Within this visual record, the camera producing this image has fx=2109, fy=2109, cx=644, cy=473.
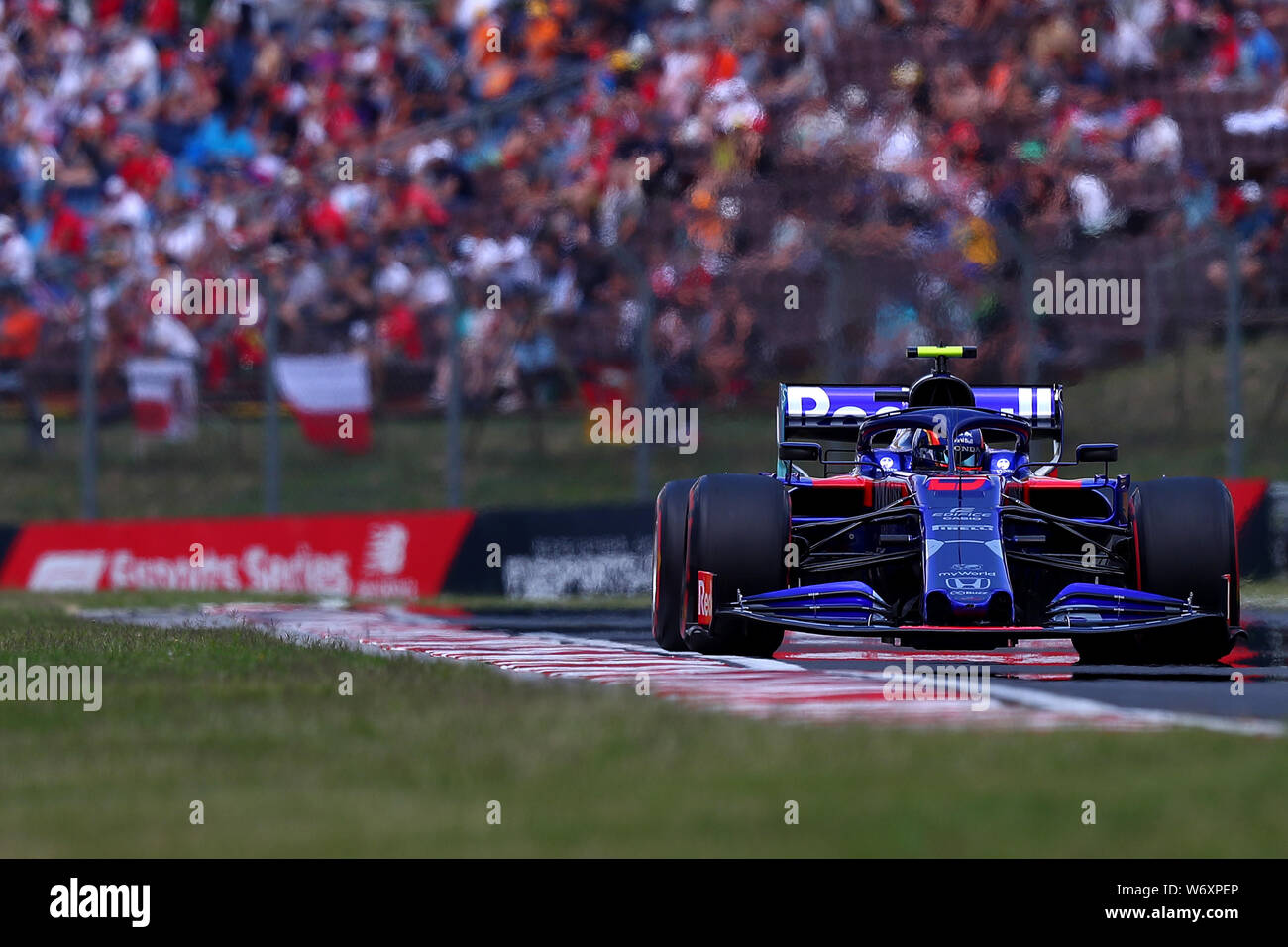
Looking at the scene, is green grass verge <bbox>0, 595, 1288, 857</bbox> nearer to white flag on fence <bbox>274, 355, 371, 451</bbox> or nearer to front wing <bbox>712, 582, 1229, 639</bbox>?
front wing <bbox>712, 582, 1229, 639</bbox>

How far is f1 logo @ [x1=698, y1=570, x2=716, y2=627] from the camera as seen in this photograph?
9.28 meters

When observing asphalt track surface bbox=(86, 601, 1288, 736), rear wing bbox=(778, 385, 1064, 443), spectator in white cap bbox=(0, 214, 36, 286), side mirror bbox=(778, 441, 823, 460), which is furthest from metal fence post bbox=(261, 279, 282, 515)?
side mirror bbox=(778, 441, 823, 460)

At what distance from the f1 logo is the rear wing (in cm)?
171

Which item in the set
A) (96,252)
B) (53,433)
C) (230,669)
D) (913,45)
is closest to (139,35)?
(96,252)

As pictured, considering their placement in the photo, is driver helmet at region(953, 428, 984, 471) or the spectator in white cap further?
the spectator in white cap

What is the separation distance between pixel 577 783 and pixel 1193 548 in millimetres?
4830

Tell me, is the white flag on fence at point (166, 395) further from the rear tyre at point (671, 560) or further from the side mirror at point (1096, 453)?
the side mirror at point (1096, 453)

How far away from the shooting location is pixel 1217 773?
524cm

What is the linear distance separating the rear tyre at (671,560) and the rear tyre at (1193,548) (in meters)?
2.05

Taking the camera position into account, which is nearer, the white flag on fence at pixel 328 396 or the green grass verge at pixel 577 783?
the green grass verge at pixel 577 783

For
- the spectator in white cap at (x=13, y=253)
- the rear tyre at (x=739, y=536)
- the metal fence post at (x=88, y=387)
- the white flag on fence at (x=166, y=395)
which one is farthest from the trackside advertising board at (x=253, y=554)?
the rear tyre at (x=739, y=536)

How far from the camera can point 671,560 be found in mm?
9656

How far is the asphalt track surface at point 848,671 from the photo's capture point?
6.84 metres
